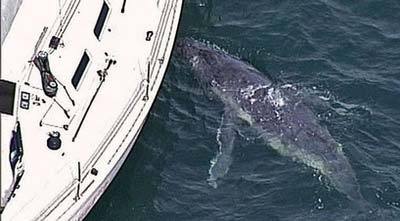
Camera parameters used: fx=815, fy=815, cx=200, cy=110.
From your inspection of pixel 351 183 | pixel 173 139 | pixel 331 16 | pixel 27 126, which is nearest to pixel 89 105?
pixel 27 126

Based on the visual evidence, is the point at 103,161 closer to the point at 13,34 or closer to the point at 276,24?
the point at 13,34

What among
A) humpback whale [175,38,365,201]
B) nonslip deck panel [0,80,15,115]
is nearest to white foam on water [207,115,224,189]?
humpback whale [175,38,365,201]

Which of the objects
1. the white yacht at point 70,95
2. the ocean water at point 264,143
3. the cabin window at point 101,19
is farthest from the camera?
the cabin window at point 101,19

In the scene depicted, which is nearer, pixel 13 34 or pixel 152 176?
pixel 13 34

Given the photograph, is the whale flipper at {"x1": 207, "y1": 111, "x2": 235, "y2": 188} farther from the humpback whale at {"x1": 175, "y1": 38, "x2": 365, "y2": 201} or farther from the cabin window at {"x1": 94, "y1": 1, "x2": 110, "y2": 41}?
the cabin window at {"x1": 94, "y1": 1, "x2": 110, "y2": 41}

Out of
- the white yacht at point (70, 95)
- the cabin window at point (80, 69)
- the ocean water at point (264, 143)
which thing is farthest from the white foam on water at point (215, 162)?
the cabin window at point (80, 69)

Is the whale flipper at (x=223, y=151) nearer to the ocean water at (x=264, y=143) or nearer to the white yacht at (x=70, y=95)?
the ocean water at (x=264, y=143)
